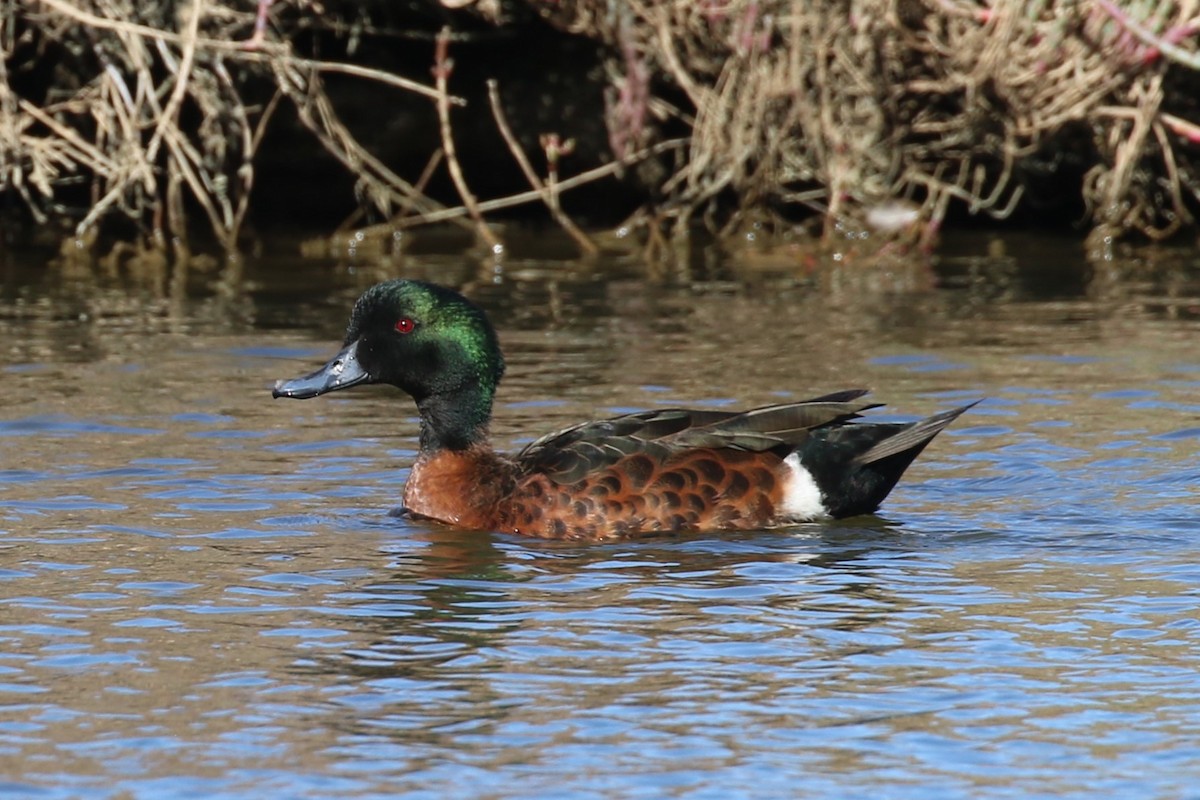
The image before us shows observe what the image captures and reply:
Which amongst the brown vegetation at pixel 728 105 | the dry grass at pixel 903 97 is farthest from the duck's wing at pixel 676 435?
the dry grass at pixel 903 97

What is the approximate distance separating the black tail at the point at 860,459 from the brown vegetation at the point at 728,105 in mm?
4938

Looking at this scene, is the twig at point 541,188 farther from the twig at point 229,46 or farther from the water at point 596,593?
the water at point 596,593

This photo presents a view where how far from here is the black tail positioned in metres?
7.02

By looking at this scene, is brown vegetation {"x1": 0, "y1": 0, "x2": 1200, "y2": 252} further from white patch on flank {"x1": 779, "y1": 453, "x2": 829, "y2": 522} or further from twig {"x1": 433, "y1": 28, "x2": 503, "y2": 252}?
white patch on flank {"x1": 779, "y1": 453, "x2": 829, "y2": 522}

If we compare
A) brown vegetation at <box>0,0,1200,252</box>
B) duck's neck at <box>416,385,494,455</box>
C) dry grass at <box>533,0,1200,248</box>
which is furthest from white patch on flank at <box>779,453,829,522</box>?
dry grass at <box>533,0,1200,248</box>

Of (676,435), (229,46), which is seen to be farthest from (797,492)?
(229,46)

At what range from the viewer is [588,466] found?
694cm

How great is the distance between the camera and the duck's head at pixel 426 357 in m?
7.38

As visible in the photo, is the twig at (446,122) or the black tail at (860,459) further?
the twig at (446,122)

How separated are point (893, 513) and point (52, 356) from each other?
4413 mm

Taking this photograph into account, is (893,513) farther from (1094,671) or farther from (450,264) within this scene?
(450,264)

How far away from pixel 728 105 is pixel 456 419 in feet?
19.3

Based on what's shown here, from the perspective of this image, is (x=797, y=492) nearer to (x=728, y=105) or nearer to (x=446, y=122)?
(x=446, y=122)

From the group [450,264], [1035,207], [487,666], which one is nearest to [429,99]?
[450,264]
